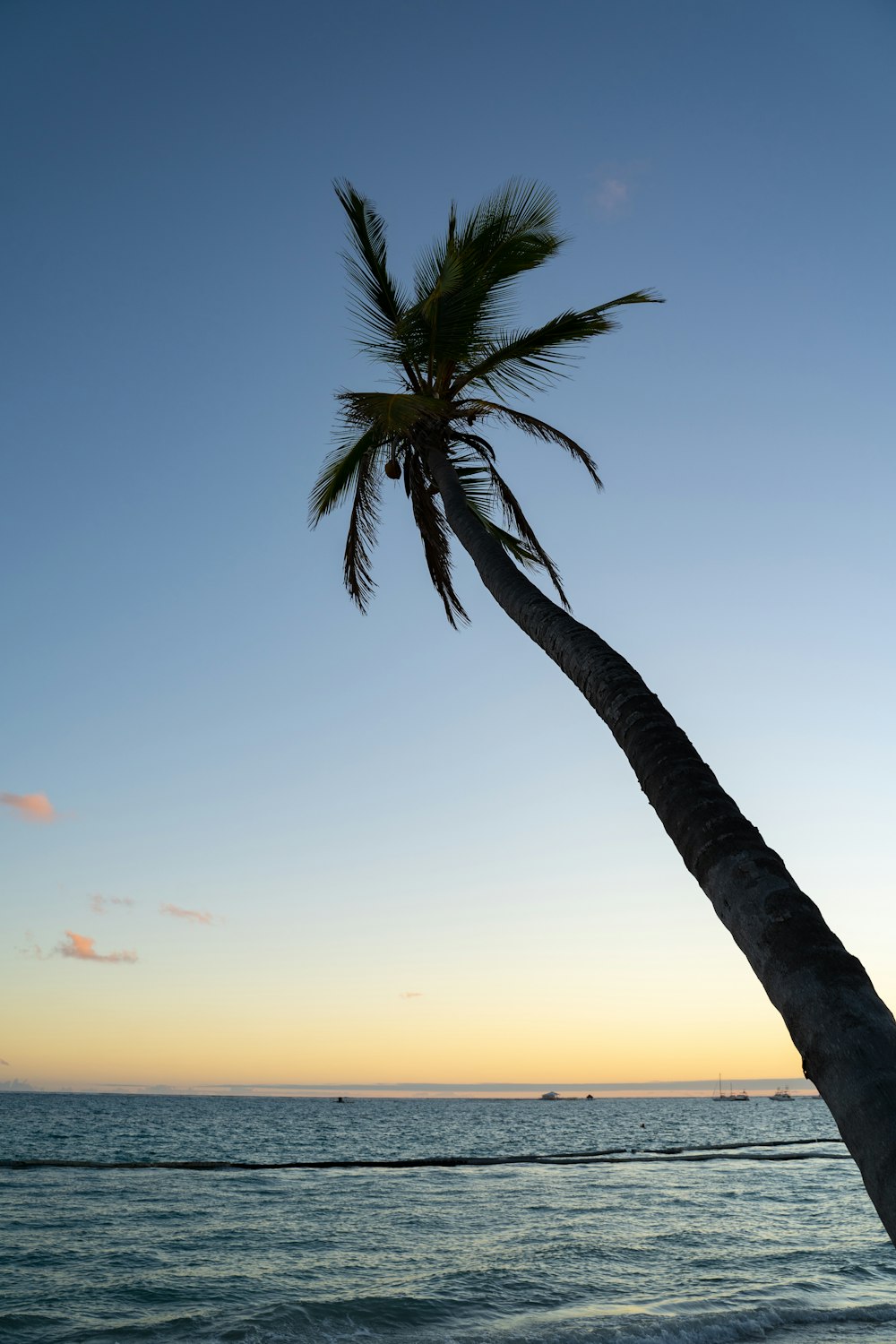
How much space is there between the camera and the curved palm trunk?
278 centimetres

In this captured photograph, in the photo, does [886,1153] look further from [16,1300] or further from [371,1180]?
[371,1180]

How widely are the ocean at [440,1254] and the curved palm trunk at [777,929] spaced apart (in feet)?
40.1

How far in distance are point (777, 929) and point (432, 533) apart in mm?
7692

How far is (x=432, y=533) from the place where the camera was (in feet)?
34.0

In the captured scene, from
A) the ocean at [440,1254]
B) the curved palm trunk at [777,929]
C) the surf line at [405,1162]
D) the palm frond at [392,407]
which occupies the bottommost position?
the surf line at [405,1162]

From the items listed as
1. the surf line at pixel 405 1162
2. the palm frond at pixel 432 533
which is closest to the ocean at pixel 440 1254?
the surf line at pixel 405 1162

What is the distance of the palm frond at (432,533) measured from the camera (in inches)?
389

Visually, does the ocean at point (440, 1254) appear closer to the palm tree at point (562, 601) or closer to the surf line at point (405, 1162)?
the surf line at point (405, 1162)

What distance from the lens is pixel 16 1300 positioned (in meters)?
14.4

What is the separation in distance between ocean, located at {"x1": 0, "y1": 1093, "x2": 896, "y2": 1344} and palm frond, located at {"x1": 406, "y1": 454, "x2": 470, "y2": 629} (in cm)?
1097

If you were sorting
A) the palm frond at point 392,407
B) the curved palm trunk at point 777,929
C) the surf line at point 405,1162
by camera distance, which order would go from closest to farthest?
the curved palm trunk at point 777,929, the palm frond at point 392,407, the surf line at point 405,1162

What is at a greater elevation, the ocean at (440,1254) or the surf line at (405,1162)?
Result: the ocean at (440,1254)

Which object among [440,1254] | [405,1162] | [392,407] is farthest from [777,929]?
[405,1162]

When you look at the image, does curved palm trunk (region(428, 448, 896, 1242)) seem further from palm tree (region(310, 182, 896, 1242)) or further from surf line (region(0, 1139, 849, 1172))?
surf line (region(0, 1139, 849, 1172))
